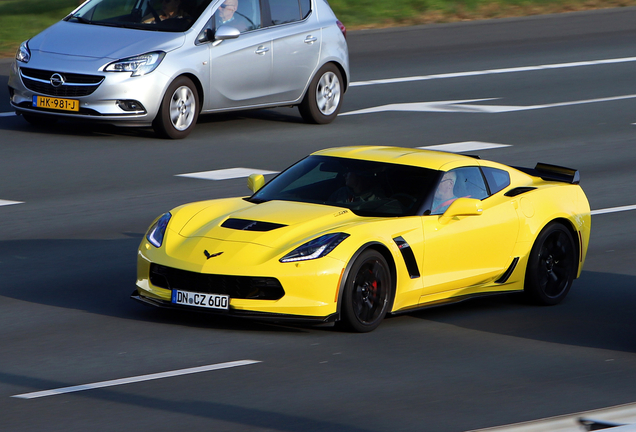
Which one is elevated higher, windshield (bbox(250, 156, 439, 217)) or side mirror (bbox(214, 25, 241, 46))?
side mirror (bbox(214, 25, 241, 46))

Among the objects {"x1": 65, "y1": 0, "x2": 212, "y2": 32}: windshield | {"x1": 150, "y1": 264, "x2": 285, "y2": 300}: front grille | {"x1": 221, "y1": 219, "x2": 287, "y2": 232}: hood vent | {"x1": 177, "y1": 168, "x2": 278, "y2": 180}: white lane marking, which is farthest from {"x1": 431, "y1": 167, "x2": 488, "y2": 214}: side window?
{"x1": 65, "y1": 0, "x2": 212, "y2": 32}: windshield

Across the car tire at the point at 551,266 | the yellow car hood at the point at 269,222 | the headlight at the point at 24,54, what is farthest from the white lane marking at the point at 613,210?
the headlight at the point at 24,54

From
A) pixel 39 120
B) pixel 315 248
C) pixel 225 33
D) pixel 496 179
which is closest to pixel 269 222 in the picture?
pixel 315 248

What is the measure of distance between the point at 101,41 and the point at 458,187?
24.8 feet

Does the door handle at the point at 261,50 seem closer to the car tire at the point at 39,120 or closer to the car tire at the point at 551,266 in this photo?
the car tire at the point at 39,120

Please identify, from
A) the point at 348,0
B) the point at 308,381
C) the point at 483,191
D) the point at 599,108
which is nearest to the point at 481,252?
the point at 483,191

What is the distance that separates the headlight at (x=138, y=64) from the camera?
611 inches

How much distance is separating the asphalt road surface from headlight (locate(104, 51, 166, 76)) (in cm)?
96

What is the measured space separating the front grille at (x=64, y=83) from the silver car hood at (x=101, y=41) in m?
0.31

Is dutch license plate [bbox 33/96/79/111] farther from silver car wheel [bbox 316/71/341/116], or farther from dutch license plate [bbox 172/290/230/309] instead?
dutch license plate [bbox 172/290/230/309]

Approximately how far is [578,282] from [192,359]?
410 centimetres

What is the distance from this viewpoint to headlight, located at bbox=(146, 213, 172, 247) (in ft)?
28.8

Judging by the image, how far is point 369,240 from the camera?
8.51 m

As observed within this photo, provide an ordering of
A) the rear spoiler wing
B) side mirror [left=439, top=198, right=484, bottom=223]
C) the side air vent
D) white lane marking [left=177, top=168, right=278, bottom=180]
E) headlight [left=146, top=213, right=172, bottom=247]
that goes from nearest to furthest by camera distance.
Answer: headlight [left=146, top=213, right=172, bottom=247]
side mirror [left=439, top=198, right=484, bottom=223]
the side air vent
the rear spoiler wing
white lane marking [left=177, top=168, right=278, bottom=180]
